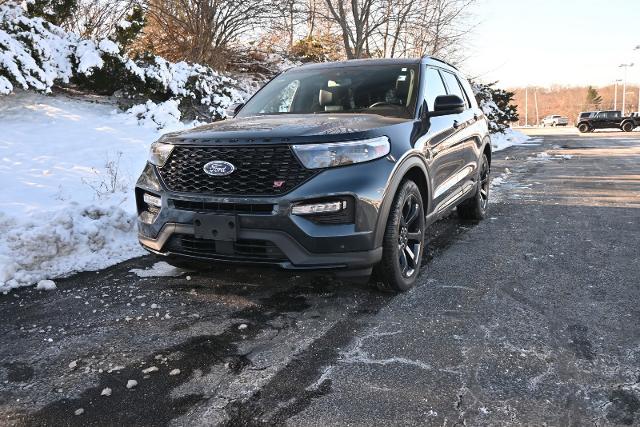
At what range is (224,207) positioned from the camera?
3273mm

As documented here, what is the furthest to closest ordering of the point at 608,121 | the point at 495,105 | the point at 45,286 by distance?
the point at 608,121
the point at 495,105
the point at 45,286

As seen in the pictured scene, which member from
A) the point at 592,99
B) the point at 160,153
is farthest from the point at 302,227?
the point at 592,99

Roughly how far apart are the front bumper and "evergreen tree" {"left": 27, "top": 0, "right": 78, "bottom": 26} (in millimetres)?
7549

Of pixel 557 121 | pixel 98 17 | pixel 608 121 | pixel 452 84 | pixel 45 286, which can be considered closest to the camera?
pixel 45 286

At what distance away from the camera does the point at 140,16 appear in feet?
37.7

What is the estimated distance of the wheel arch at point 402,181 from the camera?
11.1 ft

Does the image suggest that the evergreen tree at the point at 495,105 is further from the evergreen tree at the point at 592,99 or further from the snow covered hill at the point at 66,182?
the evergreen tree at the point at 592,99

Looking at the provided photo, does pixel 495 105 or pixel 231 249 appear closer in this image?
pixel 231 249

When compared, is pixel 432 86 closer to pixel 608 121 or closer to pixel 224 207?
pixel 224 207

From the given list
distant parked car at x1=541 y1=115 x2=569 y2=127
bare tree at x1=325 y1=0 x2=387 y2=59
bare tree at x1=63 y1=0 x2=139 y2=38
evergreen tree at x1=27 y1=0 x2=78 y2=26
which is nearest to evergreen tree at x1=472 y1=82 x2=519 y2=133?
bare tree at x1=325 y1=0 x2=387 y2=59

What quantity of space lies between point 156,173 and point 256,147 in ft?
2.79

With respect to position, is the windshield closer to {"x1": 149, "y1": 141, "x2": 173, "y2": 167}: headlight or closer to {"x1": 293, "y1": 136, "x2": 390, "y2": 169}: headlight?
{"x1": 293, "y1": 136, "x2": 390, "y2": 169}: headlight

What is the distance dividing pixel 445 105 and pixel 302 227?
1.92 meters

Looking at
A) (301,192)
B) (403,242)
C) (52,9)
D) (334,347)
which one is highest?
(52,9)
